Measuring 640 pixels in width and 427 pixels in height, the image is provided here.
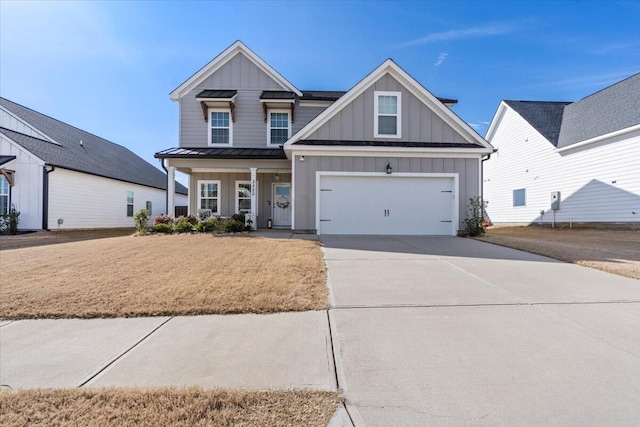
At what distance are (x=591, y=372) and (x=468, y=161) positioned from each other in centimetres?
954

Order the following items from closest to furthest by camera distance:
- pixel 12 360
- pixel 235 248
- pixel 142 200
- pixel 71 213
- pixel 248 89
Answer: pixel 12 360 < pixel 235 248 < pixel 248 89 < pixel 71 213 < pixel 142 200

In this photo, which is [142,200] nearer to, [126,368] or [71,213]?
[71,213]

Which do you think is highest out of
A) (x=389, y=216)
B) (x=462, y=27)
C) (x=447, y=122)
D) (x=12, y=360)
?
(x=462, y=27)

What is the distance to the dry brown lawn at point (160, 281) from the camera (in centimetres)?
409

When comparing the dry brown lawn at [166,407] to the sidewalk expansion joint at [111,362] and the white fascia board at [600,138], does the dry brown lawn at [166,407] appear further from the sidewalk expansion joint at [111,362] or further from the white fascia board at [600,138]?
the white fascia board at [600,138]

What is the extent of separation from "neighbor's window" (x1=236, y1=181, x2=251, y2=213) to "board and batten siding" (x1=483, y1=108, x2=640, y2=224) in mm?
16975

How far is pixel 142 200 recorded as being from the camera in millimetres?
21797

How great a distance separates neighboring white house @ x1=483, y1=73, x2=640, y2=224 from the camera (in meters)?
14.3

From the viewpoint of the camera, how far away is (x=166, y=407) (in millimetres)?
2133

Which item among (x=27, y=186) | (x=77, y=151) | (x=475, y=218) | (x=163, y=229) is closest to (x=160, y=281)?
(x=163, y=229)

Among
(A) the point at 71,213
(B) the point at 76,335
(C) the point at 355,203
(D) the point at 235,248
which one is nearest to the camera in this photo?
(B) the point at 76,335

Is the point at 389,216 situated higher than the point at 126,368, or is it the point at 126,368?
the point at 389,216

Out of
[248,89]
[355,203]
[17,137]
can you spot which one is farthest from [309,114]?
[17,137]

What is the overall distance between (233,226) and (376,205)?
17.3 feet
